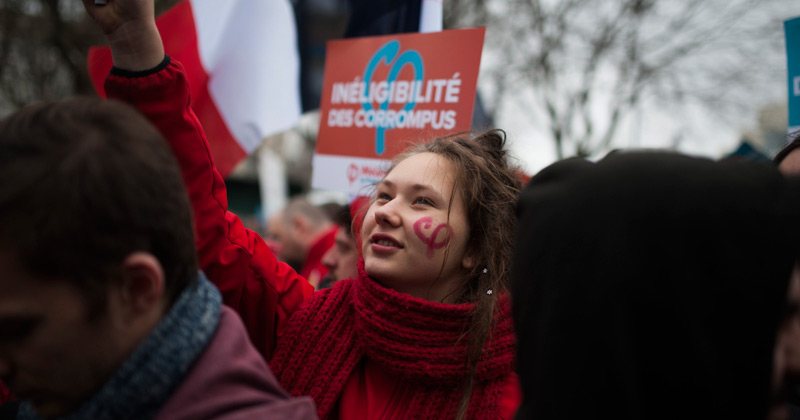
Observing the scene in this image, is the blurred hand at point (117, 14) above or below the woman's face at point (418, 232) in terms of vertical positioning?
above

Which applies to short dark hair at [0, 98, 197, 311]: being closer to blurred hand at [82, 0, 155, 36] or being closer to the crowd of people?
the crowd of people

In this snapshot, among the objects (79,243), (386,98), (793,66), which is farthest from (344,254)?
(79,243)

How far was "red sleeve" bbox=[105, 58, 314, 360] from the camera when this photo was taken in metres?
1.43

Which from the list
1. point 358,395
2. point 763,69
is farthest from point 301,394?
point 763,69

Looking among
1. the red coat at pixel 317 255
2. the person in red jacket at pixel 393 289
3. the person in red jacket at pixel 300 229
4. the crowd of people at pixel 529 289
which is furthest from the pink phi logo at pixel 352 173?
the person in red jacket at pixel 300 229

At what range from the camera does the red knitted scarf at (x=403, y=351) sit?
159 cm

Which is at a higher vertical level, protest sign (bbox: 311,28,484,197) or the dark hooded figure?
the dark hooded figure

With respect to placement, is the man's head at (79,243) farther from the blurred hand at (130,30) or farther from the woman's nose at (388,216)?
the woman's nose at (388,216)

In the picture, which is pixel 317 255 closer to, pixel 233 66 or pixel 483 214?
pixel 233 66

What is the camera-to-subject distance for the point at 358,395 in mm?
1682

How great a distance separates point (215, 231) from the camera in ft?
5.28

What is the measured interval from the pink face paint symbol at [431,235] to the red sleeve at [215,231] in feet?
1.52

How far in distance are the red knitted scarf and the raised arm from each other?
0.13m

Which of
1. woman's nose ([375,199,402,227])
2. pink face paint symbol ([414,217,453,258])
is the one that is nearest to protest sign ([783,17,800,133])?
pink face paint symbol ([414,217,453,258])
